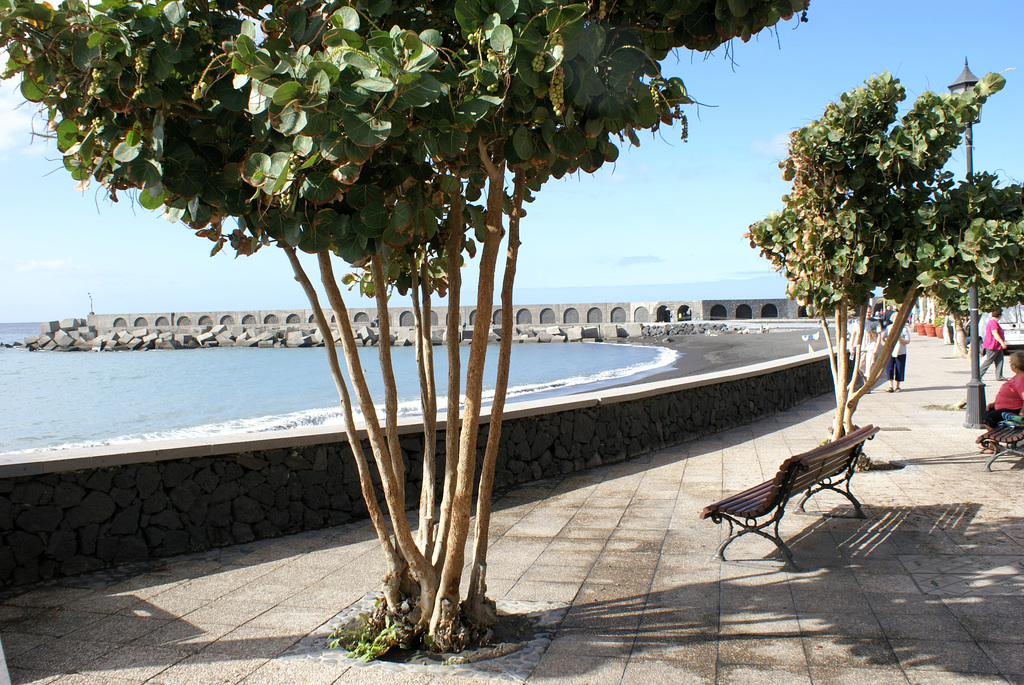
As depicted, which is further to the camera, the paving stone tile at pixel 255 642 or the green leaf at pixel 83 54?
the paving stone tile at pixel 255 642

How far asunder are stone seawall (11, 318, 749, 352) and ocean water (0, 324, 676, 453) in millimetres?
14520

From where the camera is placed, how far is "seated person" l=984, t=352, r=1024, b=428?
735cm

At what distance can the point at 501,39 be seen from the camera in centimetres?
256

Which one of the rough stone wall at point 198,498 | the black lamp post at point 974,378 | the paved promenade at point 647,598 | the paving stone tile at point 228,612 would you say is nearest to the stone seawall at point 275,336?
the black lamp post at point 974,378

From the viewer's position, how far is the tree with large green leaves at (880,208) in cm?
632

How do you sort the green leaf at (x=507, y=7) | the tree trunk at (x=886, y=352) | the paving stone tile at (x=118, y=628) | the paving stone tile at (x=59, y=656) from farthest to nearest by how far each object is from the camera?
the tree trunk at (x=886, y=352) → the paving stone tile at (x=118, y=628) → the paving stone tile at (x=59, y=656) → the green leaf at (x=507, y=7)

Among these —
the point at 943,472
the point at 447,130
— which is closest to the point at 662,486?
the point at 943,472

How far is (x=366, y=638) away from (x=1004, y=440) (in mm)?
6338

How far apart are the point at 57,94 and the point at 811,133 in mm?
6185

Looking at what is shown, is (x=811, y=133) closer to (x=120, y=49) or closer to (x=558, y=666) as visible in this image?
(x=558, y=666)

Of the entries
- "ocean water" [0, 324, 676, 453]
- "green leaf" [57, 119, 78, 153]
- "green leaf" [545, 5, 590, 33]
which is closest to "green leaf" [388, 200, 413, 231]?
"green leaf" [545, 5, 590, 33]

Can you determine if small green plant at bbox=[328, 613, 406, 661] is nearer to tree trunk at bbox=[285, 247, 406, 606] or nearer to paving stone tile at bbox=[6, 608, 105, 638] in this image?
tree trunk at bbox=[285, 247, 406, 606]

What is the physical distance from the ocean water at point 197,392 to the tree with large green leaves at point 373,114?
19.2ft

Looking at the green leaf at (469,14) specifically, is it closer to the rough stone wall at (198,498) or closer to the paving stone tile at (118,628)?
the paving stone tile at (118,628)
